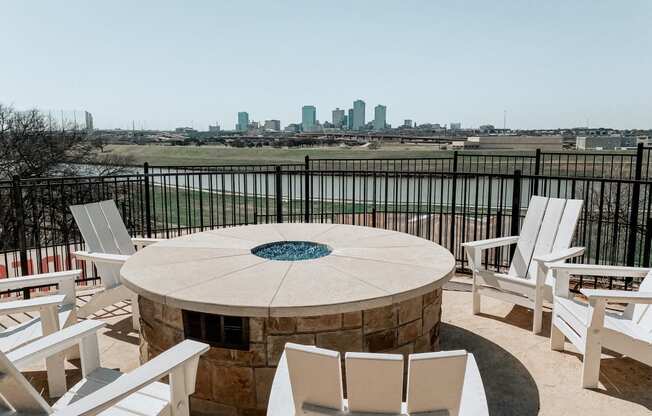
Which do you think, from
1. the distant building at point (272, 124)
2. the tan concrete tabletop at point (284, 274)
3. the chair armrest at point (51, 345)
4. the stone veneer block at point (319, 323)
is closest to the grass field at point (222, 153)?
the tan concrete tabletop at point (284, 274)

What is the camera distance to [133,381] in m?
1.82

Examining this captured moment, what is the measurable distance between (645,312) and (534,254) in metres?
1.30

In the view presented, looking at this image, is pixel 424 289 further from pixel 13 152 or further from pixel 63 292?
pixel 13 152

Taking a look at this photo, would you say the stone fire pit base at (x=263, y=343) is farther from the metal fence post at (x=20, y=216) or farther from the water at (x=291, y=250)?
the metal fence post at (x=20, y=216)

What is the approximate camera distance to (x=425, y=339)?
10.4 feet

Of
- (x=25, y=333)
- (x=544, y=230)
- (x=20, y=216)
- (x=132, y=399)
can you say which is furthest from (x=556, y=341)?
(x=20, y=216)

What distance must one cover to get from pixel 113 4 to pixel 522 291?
9583 millimetres

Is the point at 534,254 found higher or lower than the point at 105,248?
lower

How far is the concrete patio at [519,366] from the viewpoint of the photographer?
2.92 meters

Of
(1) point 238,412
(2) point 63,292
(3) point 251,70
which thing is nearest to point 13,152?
(3) point 251,70

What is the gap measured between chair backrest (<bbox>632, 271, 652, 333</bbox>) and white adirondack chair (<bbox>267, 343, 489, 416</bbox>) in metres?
2.12

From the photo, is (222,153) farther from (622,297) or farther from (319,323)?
(622,297)

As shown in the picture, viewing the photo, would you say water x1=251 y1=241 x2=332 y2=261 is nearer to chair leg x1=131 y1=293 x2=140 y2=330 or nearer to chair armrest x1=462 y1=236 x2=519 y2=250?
chair leg x1=131 y1=293 x2=140 y2=330

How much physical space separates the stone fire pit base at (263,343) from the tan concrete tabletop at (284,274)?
107 millimetres
